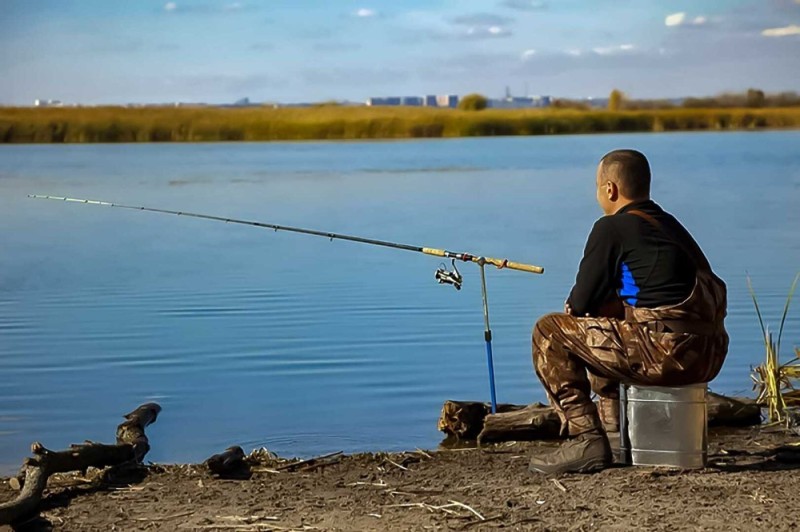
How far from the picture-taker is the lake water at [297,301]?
7.36 metres

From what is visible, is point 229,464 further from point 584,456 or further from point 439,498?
point 584,456

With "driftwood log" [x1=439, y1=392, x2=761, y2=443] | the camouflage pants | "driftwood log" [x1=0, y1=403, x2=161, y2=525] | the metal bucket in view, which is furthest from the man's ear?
"driftwood log" [x1=0, y1=403, x2=161, y2=525]

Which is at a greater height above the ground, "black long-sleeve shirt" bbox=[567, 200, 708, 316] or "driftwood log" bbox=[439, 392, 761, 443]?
"black long-sleeve shirt" bbox=[567, 200, 708, 316]

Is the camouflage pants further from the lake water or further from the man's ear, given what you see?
the lake water

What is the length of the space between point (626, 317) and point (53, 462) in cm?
203

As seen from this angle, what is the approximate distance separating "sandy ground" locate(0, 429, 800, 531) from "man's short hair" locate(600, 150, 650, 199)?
95 centimetres

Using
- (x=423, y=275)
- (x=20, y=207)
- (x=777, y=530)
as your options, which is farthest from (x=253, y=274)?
(x=20, y=207)

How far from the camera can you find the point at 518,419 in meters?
6.01

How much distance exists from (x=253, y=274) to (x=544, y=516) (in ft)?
31.7

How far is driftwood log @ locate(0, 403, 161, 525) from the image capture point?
15.2 ft

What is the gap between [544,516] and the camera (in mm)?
4484

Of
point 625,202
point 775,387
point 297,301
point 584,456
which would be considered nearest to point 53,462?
point 584,456

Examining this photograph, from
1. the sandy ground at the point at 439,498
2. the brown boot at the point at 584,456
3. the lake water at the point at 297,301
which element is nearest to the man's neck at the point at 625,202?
the brown boot at the point at 584,456

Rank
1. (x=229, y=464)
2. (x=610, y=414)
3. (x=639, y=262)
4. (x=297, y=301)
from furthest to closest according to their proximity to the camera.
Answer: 1. (x=297, y=301)
2. (x=610, y=414)
3. (x=229, y=464)
4. (x=639, y=262)
